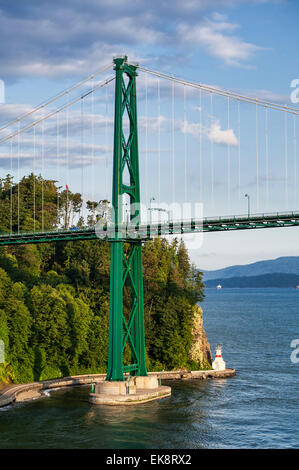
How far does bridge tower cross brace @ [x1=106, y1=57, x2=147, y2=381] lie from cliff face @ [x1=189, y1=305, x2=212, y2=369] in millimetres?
17095

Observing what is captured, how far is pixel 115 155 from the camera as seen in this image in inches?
2306

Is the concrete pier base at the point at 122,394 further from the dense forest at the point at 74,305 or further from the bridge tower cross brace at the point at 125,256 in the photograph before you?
the dense forest at the point at 74,305

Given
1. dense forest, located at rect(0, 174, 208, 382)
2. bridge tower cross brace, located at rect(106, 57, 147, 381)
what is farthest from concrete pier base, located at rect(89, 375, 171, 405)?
dense forest, located at rect(0, 174, 208, 382)

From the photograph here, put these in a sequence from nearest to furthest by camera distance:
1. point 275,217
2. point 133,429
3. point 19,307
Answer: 1. point 133,429
2. point 275,217
3. point 19,307

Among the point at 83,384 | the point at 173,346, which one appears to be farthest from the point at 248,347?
the point at 83,384

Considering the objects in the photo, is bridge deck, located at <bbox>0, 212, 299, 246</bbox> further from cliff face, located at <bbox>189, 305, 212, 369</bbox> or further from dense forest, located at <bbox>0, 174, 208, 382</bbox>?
cliff face, located at <bbox>189, 305, 212, 369</bbox>

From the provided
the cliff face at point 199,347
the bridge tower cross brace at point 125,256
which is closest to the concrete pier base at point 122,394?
the bridge tower cross brace at point 125,256

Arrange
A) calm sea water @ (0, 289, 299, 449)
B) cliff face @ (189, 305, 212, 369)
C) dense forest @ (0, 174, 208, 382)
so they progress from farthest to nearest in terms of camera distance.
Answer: cliff face @ (189, 305, 212, 369) → dense forest @ (0, 174, 208, 382) → calm sea water @ (0, 289, 299, 449)

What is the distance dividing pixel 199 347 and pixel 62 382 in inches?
801

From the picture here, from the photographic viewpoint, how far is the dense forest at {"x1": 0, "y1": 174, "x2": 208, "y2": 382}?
→ 62906 millimetres

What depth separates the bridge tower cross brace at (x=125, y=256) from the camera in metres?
56.6

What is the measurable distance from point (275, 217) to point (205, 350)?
2859 centimetres

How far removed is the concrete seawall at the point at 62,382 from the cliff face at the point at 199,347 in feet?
18.0

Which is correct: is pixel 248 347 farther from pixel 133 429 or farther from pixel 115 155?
pixel 133 429
